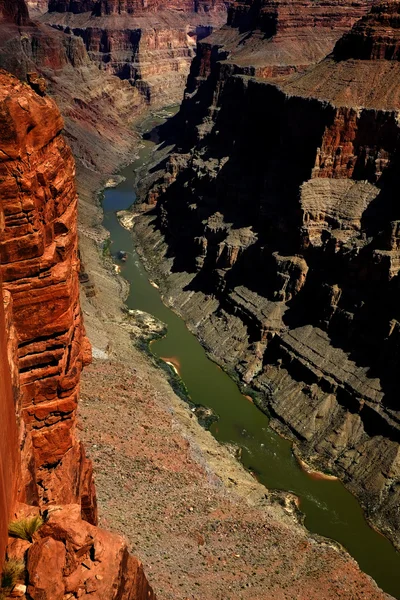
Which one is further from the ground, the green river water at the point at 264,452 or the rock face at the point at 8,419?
the rock face at the point at 8,419

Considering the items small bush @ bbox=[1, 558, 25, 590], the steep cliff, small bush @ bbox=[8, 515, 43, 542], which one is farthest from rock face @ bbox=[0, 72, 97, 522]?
small bush @ bbox=[1, 558, 25, 590]

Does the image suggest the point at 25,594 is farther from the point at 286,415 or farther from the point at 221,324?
the point at 221,324

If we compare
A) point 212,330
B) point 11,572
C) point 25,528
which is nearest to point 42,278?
point 25,528

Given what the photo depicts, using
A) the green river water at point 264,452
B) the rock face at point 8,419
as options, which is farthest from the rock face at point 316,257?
the rock face at point 8,419

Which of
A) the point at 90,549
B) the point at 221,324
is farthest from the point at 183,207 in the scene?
the point at 90,549

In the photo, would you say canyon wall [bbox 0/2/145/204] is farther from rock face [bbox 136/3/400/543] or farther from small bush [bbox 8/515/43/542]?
small bush [bbox 8/515/43/542]

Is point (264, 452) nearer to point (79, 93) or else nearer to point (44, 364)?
point (44, 364)

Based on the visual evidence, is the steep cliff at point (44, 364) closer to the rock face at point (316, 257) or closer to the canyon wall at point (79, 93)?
the rock face at point (316, 257)
